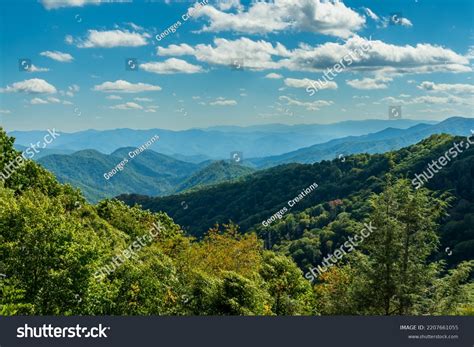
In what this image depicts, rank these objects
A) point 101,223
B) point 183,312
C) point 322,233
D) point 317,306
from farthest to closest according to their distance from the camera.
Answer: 1. point 322,233
2. point 101,223
3. point 317,306
4. point 183,312

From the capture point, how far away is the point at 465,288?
23484 millimetres

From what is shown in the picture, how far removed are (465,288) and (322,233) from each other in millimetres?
145009

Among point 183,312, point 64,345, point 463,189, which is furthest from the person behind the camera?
point 463,189

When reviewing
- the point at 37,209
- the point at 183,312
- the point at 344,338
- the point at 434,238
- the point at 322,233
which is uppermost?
the point at 37,209

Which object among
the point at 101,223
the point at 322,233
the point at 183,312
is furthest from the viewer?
the point at 322,233

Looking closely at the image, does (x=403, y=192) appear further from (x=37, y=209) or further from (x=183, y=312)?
(x=37, y=209)

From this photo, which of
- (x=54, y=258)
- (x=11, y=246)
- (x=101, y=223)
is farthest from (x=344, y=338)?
(x=101, y=223)

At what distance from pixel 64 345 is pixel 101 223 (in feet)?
167

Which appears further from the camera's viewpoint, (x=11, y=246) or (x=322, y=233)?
(x=322, y=233)

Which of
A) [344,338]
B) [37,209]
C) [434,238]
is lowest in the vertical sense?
[344,338]

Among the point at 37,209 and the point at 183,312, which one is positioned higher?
the point at 37,209

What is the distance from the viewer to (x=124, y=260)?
2847 centimetres

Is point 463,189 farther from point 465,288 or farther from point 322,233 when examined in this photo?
point 465,288

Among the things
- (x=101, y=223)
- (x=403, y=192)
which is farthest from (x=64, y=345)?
(x=101, y=223)
